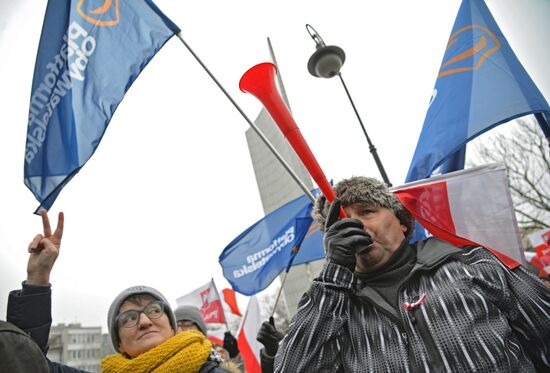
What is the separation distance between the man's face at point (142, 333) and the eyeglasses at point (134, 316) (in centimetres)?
2

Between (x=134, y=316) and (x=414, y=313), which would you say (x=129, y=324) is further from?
(x=414, y=313)

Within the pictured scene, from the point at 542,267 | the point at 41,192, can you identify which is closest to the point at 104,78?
the point at 41,192

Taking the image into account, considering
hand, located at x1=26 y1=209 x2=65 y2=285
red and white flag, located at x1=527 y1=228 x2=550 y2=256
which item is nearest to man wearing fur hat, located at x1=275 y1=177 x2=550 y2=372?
hand, located at x1=26 y1=209 x2=65 y2=285

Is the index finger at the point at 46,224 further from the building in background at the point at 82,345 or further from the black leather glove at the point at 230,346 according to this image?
the building in background at the point at 82,345

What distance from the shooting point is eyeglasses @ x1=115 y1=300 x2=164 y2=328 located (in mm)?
2151

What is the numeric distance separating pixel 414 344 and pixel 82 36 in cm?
360

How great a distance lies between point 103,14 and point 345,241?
3294 millimetres

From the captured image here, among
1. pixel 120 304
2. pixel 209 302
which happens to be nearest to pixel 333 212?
pixel 120 304

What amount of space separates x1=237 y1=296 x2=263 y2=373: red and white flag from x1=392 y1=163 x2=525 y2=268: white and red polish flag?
14.3 ft

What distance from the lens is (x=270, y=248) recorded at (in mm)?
5234

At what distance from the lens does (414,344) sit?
1.41m

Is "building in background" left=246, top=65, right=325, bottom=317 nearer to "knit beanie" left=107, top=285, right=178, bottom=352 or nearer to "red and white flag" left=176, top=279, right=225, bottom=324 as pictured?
"red and white flag" left=176, top=279, right=225, bottom=324

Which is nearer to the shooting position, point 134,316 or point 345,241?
point 345,241

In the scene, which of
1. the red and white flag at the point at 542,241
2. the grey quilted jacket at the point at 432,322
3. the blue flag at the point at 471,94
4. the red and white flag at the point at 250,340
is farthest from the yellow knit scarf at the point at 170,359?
the red and white flag at the point at 542,241
